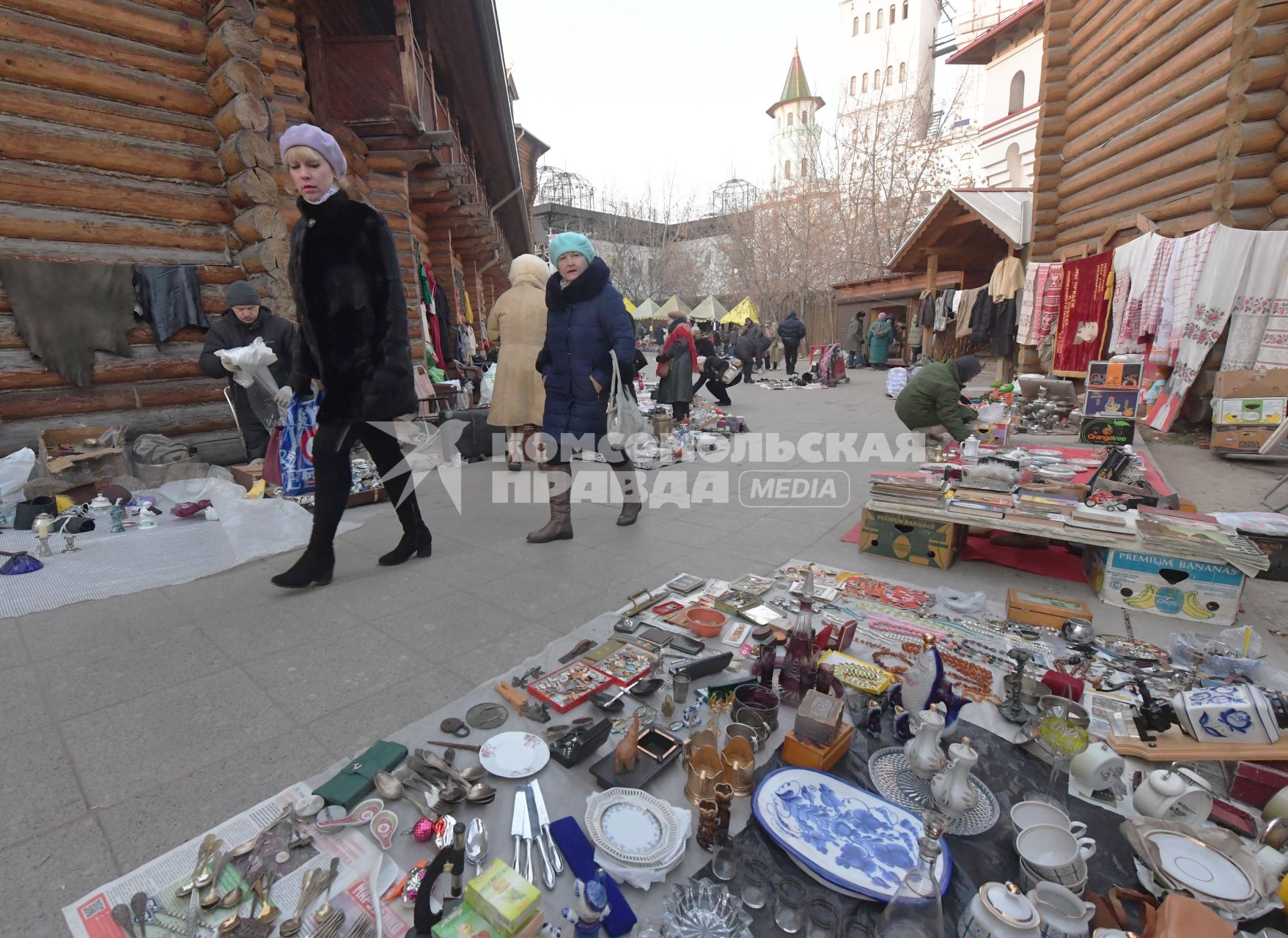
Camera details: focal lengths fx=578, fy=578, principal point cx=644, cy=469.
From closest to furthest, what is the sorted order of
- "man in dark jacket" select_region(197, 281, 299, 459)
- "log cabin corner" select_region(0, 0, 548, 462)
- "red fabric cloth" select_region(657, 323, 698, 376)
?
"log cabin corner" select_region(0, 0, 548, 462)
"man in dark jacket" select_region(197, 281, 299, 459)
"red fabric cloth" select_region(657, 323, 698, 376)

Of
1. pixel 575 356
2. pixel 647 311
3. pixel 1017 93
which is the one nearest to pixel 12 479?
pixel 575 356

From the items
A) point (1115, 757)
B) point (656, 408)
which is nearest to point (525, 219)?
point (656, 408)

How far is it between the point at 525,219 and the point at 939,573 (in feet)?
57.2

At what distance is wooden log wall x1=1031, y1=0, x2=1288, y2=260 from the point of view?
19.9 feet

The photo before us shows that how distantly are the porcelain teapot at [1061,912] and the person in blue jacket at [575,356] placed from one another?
3422 millimetres

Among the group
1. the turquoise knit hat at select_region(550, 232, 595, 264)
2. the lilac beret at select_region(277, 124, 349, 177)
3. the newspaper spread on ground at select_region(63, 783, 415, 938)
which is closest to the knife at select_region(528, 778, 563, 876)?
the newspaper spread on ground at select_region(63, 783, 415, 938)

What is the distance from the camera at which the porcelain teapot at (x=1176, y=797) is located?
1602 millimetres

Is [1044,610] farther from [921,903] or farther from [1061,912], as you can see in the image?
[921,903]

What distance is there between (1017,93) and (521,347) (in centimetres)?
3120

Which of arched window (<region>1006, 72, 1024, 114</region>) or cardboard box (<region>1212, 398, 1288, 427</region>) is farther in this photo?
arched window (<region>1006, 72, 1024, 114</region>)

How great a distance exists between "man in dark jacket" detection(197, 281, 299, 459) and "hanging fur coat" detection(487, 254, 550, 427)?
5.79 feet

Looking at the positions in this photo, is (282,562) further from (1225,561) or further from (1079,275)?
(1079,275)

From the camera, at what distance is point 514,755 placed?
197cm

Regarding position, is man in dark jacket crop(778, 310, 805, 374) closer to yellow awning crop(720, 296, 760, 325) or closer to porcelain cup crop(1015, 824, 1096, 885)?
yellow awning crop(720, 296, 760, 325)
